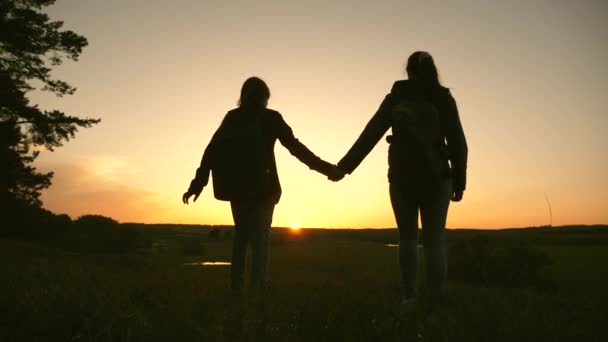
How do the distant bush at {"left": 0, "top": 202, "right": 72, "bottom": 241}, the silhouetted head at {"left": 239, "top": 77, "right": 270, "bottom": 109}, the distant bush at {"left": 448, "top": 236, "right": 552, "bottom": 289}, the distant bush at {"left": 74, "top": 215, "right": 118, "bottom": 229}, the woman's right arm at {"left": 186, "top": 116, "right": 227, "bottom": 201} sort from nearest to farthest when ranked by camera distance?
the silhouetted head at {"left": 239, "top": 77, "right": 270, "bottom": 109}
the woman's right arm at {"left": 186, "top": 116, "right": 227, "bottom": 201}
the distant bush at {"left": 448, "top": 236, "right": 552, "bottom": 289}
the distant bush at {"left": 0, "top": 202, "right": 72, "bottom": 241}
the distant bush at {"left": 74, "top": 215, "right": 118, "bottom": 229}

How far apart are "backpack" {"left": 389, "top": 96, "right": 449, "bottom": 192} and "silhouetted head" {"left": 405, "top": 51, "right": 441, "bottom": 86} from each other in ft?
0.67

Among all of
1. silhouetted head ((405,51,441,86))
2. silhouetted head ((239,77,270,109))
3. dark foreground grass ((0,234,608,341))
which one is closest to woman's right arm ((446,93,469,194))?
silhouetted head ((405,51,441,86))

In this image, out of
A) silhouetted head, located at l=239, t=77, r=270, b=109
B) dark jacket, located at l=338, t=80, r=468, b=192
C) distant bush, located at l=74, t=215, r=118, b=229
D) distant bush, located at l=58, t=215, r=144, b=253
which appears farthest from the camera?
distant bush, located at l=74, t=215, r=118, b=229

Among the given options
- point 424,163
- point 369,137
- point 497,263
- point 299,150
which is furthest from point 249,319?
point 497,263

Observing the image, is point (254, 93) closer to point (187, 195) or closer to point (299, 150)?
point (299, 150)

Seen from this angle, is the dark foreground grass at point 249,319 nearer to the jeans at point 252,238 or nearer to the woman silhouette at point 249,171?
the jeans at point 252,238

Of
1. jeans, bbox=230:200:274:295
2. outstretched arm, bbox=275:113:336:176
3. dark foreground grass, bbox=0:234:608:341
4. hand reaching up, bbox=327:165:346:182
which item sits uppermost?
outstretched arm, bbox=275:113:336:176

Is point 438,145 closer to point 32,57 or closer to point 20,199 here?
point 32,57

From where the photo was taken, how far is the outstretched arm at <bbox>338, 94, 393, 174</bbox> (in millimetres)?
5053

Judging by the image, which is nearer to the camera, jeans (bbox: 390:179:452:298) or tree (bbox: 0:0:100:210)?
jeans (bbox: 390:179:452:298)

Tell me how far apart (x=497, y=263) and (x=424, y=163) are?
1116cm

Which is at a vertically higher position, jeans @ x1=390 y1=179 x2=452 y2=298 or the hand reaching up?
the hand reaching up

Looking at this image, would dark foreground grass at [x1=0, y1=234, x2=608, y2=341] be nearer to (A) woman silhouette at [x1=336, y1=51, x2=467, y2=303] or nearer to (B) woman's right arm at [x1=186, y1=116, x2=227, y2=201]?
(A) woman silhouette at [x1=336, y1=51, x2=467, y2=303]

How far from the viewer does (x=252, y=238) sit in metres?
5.16
